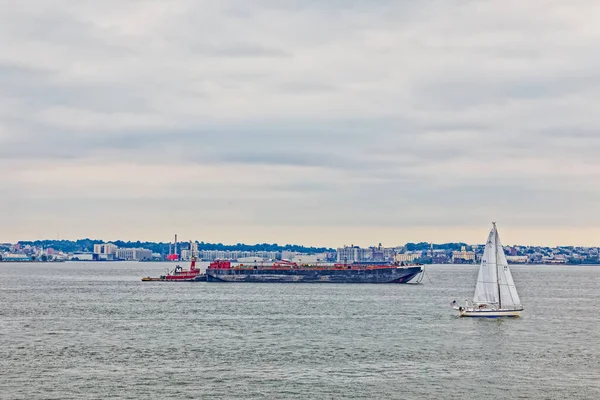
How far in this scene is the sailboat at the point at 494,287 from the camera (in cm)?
10288

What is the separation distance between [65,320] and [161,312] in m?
16.5

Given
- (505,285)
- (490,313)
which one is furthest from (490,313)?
(505,285)

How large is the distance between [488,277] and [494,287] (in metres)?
1.97

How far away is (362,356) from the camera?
70875 mm

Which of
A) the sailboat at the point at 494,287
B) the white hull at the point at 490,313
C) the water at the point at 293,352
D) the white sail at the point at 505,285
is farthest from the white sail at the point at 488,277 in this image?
the water at the point at 293,352

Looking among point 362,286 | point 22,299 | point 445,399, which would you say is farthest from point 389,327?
point 362,286

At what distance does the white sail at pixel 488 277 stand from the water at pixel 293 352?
4152 mm

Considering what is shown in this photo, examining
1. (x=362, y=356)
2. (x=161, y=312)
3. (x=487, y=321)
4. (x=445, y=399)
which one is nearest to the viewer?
(x=445, y=399)

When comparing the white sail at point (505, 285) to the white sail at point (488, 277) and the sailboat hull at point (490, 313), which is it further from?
the sailboat hull at point (490, 313)

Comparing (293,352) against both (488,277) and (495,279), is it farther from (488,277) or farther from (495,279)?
(495,279)

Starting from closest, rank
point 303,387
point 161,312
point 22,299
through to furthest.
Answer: point 303,387 → point 161,312 → point 22,299

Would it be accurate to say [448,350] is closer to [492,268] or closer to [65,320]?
[492,268]

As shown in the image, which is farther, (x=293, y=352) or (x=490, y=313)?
(x=490, y=313)

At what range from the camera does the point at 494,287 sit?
104375 millimetres
